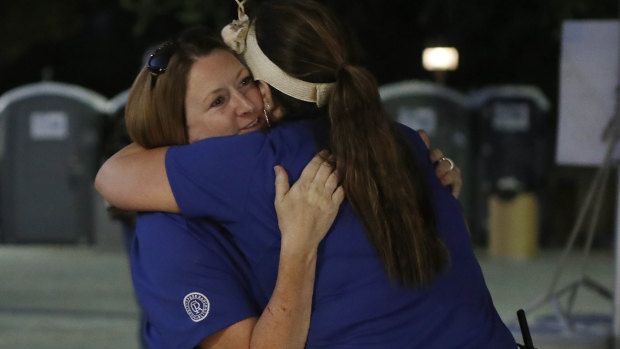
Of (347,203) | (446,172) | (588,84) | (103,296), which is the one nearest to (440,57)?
(103,296)

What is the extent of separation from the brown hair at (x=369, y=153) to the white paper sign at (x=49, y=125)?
12811 mm

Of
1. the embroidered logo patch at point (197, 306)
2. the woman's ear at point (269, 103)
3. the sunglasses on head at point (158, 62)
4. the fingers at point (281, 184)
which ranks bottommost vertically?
the embroidered logo patch at point (197, 306)

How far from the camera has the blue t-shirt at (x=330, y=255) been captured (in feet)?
7.02

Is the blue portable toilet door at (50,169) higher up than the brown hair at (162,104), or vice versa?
the brown hair at (162,104)

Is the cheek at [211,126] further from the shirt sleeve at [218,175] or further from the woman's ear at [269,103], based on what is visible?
the shirt sleeve at [218,175]

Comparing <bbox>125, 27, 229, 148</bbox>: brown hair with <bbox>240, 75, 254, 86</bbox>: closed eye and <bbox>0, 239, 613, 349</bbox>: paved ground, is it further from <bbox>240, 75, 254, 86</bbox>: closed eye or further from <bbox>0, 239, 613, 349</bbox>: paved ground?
<bbox>0, 239, 613, 349</bbox>: paved ground

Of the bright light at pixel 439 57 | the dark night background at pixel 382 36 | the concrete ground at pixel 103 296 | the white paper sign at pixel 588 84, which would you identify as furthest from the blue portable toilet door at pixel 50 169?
the white paper sign at pixel 588 84

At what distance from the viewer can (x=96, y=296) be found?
10.2 metres

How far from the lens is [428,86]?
1413 cm

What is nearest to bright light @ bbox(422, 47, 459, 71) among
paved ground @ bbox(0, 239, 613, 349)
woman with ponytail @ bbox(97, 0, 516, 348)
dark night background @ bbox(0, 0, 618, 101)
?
dark night background @ bbox(0, 0, 618, 101)

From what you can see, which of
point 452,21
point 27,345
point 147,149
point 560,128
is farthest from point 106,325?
point 452,21

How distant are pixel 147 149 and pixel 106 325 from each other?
623 centimetres

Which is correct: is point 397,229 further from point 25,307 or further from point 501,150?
point 501,150

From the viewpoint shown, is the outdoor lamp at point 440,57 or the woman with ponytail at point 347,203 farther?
the outdoor lamp at point 440,57
